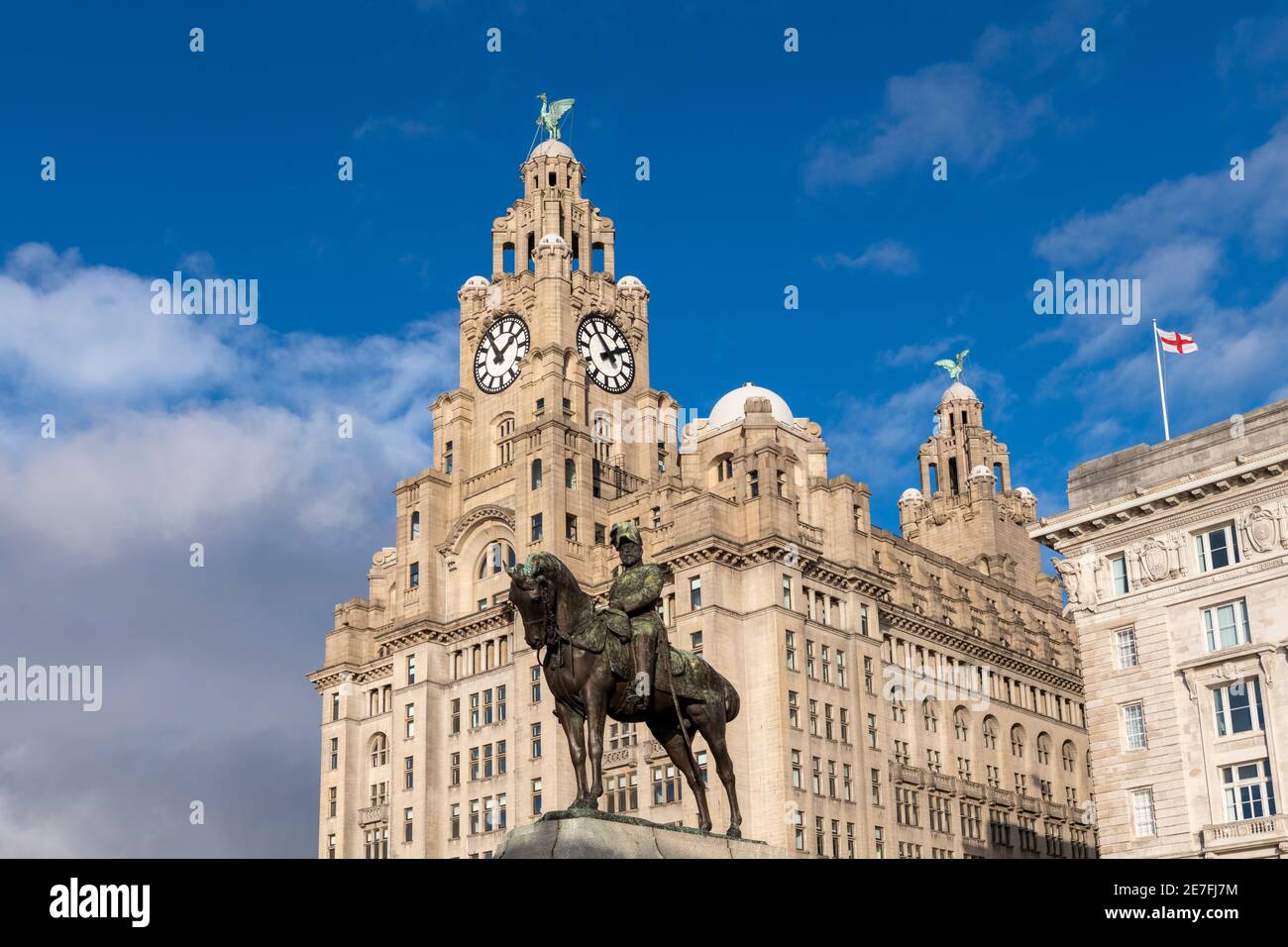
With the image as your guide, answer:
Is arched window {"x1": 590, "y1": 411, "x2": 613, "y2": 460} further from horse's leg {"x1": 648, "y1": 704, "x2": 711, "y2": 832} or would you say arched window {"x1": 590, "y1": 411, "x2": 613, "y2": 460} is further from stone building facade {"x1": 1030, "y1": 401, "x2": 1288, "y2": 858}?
horse's leg {"x1": 648, "y1": 704, "x2": 711, "y2": 832}

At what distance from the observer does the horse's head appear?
90.8 ft

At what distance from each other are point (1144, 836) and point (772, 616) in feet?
107

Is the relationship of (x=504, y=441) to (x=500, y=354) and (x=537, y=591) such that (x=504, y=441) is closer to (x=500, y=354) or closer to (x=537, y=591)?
(x=500, y=354)

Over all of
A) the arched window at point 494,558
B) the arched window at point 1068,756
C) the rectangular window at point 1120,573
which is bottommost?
the arched window at point 1068,756

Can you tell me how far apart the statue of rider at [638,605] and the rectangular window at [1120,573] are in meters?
45.7

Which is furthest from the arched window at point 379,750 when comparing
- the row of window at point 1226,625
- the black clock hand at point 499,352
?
the row of window at point 1226,625

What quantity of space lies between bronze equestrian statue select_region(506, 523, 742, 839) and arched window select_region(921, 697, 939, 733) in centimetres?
7954

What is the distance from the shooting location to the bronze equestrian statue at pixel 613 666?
1104 inches

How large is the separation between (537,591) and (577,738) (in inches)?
118

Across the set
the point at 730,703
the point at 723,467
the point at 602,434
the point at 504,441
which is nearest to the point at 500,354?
the point at 504,441

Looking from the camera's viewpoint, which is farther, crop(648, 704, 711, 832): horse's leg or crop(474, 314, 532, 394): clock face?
crop(474, 314, 532, 394): clock face

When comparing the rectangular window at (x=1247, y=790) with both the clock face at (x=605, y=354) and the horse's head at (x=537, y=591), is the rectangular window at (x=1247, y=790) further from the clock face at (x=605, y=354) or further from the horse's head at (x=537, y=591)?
the clock face at (x=605, y=354)

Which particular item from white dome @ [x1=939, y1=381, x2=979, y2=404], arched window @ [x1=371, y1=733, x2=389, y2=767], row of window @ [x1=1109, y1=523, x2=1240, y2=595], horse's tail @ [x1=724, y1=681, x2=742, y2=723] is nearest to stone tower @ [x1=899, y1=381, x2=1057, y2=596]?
white dome @ [x1=939, y1=381, x2=979, y2=404]
